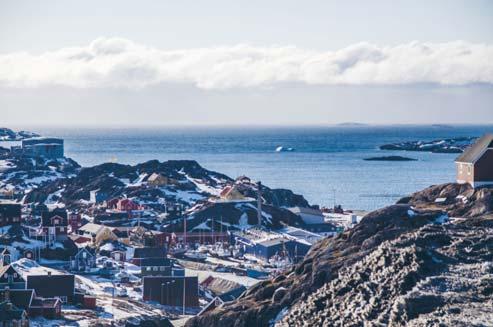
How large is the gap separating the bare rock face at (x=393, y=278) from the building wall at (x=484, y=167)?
82 centimetres

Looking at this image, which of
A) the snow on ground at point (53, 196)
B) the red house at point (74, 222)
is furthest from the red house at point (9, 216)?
the snow on ground at point (53, 196)

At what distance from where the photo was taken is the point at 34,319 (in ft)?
159

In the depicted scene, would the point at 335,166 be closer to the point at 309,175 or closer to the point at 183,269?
the point at 309,175

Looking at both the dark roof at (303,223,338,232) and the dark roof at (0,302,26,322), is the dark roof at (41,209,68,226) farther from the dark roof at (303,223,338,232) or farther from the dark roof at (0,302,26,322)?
the dark roof at (0,302,26,322)

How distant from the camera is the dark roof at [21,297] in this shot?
49.2m

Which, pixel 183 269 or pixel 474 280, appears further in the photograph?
pixel 183 269

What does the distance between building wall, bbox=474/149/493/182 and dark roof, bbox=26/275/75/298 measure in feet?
64.3

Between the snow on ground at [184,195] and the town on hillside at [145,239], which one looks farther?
the snow on ground at [184,195]

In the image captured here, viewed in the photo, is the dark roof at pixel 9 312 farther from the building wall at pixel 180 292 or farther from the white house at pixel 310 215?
the white house at pixel 310 215

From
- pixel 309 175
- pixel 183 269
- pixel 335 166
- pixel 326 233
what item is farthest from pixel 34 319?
pixel 335 166

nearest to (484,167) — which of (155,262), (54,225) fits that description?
(155,262)

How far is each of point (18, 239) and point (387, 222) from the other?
3715cm

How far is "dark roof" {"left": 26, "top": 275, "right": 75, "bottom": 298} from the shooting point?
53.1 meters

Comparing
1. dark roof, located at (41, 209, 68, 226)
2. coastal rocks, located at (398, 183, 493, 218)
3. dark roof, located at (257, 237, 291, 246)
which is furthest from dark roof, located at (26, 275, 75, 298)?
dark roof, located at (41, 209, 68, 226)
